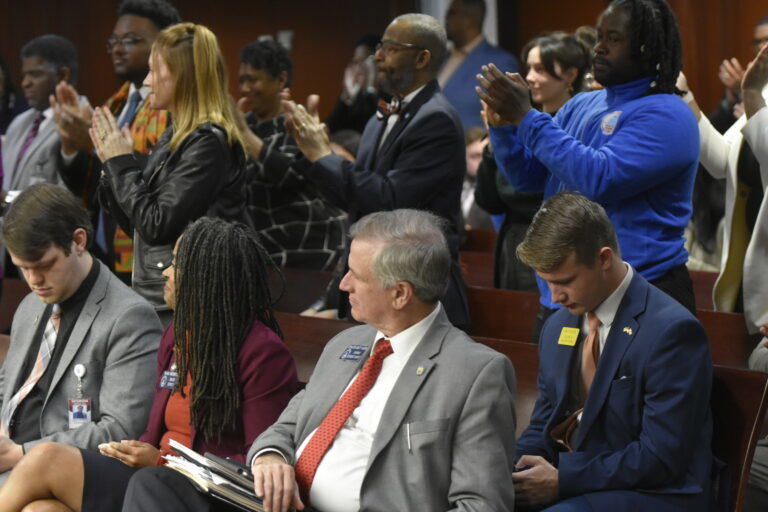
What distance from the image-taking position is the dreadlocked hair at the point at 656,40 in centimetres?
332

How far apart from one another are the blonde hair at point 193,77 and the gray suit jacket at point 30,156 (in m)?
1.33

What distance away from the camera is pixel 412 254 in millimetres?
2783

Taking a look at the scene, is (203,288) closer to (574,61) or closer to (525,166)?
(525,166)

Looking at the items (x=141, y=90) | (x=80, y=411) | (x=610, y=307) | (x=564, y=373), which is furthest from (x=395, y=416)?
(x=141, y=90)

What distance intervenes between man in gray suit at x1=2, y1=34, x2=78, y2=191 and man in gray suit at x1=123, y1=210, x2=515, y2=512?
2929 mm

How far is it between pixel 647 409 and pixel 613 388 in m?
0.10

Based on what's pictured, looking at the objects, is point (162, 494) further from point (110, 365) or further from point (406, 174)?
point (406, 174)

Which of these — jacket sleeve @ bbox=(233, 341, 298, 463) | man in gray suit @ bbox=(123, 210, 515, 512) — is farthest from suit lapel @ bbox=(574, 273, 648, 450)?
jacket sleeve @ bbox=(233, 341, 298, 463)

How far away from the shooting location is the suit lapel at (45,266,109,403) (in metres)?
3.41

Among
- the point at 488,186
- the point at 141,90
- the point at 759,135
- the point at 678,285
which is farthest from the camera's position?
the point at 141,90

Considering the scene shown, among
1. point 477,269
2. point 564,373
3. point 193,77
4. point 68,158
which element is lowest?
point 477,269

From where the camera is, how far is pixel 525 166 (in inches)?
Answer: 142

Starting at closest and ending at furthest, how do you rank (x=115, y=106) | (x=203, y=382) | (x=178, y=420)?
(x=203, y=382) → (x=178, y=420) → (x=115, y=106)

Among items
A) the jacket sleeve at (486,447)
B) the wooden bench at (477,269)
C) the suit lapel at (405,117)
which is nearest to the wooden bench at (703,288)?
the wooden bench at (477,269)
